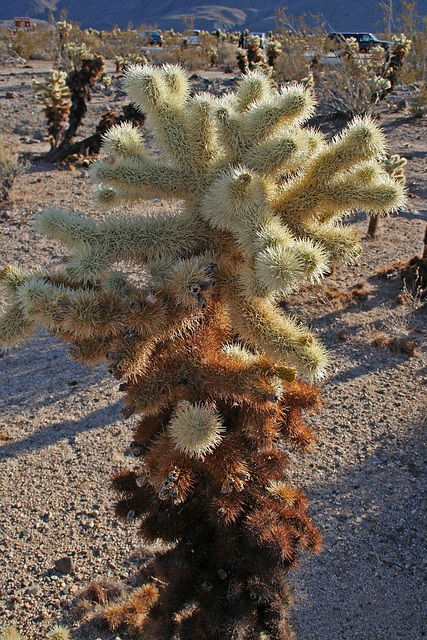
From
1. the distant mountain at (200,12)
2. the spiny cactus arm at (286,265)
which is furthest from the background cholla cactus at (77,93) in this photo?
the distant mountain at (200,12)

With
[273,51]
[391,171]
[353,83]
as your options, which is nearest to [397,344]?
[391,171]

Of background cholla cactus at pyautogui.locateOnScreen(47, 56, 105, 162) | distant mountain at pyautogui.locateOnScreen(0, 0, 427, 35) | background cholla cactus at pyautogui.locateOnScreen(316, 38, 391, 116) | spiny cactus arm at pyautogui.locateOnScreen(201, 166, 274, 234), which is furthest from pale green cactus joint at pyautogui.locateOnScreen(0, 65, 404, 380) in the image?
distant mountain at pyautogui.locateOnScreen(0, 0, 427, 35)

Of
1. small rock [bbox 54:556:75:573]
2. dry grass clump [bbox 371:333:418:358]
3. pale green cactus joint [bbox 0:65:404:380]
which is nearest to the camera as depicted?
pale green cactus joint [bbox 0:65:404:380]

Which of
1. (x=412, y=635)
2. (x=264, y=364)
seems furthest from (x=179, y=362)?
(x=412, y=635)

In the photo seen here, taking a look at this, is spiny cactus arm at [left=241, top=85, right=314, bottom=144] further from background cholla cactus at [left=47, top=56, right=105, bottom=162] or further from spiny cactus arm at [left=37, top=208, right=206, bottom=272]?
background cholla cactus at [left=47, top=56, right=105, bottom=162]

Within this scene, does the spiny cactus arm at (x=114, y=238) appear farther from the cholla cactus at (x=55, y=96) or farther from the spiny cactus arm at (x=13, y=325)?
the cholla cactus at (x=55, y=96)

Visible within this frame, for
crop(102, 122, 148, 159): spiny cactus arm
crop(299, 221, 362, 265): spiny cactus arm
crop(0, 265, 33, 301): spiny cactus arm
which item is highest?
crop(102, 122, 148, 159): spiny cactus arm

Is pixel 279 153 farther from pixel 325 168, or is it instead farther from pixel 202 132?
pixel 202 132
